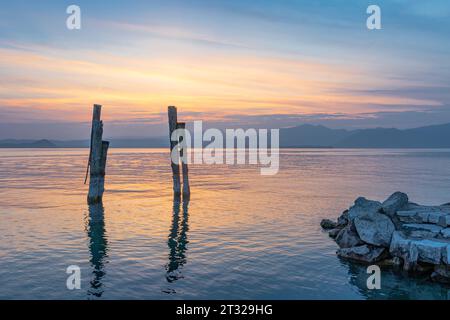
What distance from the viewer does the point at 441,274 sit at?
430 inches

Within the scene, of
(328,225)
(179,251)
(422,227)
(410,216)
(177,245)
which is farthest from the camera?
(328,225)

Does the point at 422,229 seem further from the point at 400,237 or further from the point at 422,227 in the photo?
the point at 400,237

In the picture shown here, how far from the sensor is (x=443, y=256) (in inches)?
434

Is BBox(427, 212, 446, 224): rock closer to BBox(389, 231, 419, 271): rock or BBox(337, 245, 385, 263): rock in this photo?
BBox(389, 231, 419, 271): rock

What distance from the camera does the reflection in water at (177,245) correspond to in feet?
37.2

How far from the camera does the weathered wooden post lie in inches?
827

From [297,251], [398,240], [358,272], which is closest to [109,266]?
[297,251]

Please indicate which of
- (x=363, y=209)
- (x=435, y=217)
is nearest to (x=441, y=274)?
(x=435, y=217)

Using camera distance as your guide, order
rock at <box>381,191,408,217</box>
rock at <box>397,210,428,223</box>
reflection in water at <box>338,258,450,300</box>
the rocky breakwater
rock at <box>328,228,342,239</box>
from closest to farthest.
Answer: reflection in water at <box>338,258,450,300</box>
the rocky breakwater
rock at <box>397,210,428,223</box>
rock at <box>381,191,408,217</box>
rock at <box>328,228,342,239</box>

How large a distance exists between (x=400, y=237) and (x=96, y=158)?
15.2m

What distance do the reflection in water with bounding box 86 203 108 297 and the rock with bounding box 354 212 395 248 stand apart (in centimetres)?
833

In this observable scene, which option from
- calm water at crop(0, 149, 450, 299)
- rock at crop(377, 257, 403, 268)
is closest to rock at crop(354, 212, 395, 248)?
rock at crop(377, 257, 403, 268)
